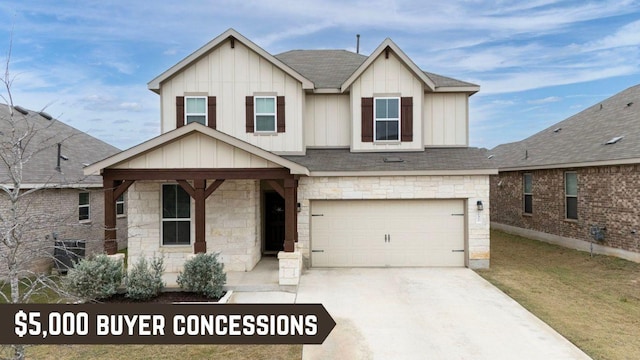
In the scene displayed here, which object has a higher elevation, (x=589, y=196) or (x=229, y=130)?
(x=229, y=130)

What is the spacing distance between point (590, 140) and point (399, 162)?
29.8ft

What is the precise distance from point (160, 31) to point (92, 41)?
9.18 feet

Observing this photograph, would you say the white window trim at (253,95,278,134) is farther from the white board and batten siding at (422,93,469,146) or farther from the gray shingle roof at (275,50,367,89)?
the white board and batten siding at (422,93,469,146)

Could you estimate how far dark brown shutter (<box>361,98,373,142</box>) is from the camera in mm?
13180

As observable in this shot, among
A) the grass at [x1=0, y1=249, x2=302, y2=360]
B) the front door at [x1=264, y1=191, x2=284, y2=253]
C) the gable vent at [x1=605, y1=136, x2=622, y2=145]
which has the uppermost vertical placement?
the gable vent at [x1=605, y1=136, x2=622, y2=145]

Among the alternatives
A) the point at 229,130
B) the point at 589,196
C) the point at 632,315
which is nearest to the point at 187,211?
the point at 229,130

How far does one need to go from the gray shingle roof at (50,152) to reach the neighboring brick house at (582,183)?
16.7 meters

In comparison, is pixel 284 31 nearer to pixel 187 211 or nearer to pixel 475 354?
pixel 187 211

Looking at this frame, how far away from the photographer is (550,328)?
7.32 meters

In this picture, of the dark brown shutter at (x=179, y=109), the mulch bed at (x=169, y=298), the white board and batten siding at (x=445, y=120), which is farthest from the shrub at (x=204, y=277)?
the white board and batten siding at (x=445, y=120)

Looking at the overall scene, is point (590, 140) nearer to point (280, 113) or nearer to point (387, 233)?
point (387, 233)

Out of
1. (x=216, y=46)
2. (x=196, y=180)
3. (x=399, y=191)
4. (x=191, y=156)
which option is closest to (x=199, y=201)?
(x=196, y=180)

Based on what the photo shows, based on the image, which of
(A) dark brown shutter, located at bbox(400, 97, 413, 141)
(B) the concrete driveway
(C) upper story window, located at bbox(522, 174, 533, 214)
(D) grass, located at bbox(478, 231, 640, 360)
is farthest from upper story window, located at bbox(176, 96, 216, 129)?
(C) upper story window, located at bbox(522, 174, 533, 214)

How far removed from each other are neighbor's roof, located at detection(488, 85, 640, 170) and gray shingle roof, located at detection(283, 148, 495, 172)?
4.50 m
